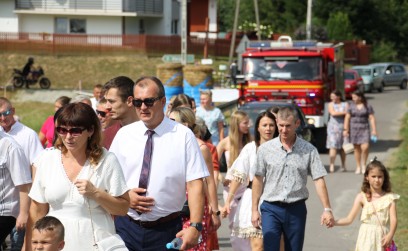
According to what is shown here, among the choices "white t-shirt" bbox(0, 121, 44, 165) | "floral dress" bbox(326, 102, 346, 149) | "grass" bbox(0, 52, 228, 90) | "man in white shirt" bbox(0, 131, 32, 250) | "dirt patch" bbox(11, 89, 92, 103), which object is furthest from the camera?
"grass" bbox(0, 52, 228, 90)

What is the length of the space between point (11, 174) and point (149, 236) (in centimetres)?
166

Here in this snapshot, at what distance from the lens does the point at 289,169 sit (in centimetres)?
907

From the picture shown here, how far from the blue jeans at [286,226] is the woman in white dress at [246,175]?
2.45ft

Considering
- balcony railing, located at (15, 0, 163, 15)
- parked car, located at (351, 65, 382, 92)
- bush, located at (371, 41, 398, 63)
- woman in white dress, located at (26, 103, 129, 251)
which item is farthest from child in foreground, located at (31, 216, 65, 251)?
bush, located at (371, 41, 398, 63)

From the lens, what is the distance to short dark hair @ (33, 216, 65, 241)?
19.4 feet

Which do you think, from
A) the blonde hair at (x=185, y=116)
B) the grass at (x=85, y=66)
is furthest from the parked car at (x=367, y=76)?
the blonde hair at (x=185, y=116)

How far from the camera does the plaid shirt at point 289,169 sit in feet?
29.7

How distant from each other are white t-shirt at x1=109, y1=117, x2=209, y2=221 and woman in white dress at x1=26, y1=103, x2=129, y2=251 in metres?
0.57

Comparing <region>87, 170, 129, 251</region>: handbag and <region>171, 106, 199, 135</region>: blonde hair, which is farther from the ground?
<region>171, 106, 199, 135</region>: blonde hair

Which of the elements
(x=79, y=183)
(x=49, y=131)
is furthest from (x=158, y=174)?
(x=49, y=131)

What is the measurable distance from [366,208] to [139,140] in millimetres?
3389

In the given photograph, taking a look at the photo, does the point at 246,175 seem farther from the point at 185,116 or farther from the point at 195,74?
the point at 195,74

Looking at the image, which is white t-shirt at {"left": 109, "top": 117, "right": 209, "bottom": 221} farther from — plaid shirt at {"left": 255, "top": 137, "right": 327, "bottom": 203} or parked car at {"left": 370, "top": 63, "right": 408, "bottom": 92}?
parked car at {"left": 370, "top": 63, "right": 408, "bottom": 92}

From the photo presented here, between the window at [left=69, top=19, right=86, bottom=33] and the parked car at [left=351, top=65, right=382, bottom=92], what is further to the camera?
the window at [left=69, top=19, right=86, bottom=33]
